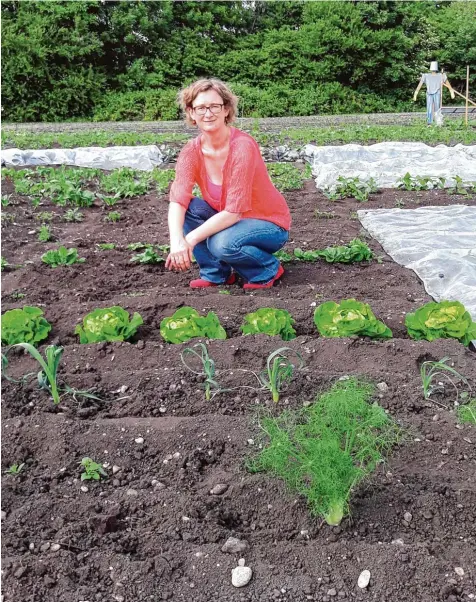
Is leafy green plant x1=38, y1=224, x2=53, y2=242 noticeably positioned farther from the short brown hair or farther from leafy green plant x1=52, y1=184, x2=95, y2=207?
the short brown hair

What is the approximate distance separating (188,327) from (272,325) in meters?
0.41

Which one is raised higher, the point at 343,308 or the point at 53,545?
the point at 343,308

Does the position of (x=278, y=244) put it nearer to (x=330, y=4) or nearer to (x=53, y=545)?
(x=53, y=545)

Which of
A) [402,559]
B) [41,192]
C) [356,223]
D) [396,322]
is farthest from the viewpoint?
[41,192]

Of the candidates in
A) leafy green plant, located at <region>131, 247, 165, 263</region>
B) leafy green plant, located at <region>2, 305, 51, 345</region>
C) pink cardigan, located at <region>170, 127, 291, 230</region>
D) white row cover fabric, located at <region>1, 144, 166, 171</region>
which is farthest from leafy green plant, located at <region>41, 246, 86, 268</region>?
white row cover fabric, located at <region>1, 144, 166, 171</region>

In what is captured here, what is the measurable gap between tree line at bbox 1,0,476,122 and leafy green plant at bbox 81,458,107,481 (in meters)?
15.7

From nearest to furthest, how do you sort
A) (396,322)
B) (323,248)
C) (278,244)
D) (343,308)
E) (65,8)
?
(343,308)
(396,322)
(278,244)
(323,248)
(65,8)

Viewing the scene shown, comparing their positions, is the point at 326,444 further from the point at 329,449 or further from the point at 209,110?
the point at 209,110

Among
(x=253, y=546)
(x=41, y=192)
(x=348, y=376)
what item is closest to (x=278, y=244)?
(x=348, y=376)

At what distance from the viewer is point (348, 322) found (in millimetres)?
3242

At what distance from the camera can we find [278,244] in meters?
4.09

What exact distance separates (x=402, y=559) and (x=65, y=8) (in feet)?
60.2

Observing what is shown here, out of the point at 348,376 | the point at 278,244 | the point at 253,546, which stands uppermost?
the point at 278,244

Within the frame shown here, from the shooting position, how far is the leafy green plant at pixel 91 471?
2.30 meters
